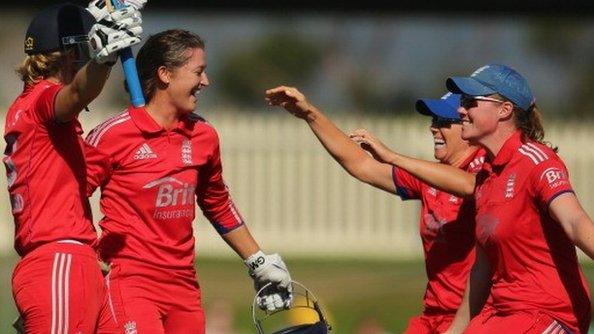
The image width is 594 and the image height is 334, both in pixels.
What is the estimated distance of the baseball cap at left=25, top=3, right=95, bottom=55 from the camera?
242 inches

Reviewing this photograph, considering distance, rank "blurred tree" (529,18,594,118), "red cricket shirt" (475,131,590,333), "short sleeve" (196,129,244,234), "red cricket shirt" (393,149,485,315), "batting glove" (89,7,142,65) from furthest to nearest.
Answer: "blurred tree" (529,18,594,118), "red cricket shirt" (393,149,485,315), "short sleeve" (196,129,244,234), "red cricket shirt" (475,131,590,333), "batting glove" (89,7,142,65)

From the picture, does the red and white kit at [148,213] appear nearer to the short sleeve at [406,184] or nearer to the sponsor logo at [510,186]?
the short sleeve at [406,184]

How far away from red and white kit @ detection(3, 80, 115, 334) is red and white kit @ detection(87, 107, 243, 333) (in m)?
0.54

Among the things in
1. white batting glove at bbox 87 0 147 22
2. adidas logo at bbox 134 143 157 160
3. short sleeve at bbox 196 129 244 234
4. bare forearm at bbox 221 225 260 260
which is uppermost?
white batting glove at bbox 87 0 147 22

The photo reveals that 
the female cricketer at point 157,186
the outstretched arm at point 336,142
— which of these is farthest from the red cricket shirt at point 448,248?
the female cricketer at point 157,186

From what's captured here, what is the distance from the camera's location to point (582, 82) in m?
24.5

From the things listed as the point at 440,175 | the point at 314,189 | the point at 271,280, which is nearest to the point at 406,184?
the point at 440,175

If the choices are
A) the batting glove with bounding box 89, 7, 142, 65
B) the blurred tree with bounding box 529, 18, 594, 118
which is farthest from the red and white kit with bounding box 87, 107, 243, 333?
the blurred tree with bounding box 529, 18, 594, 118

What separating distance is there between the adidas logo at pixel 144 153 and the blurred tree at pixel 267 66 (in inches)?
691

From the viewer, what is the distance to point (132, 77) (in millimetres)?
6410

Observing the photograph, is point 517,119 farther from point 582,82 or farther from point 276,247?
point 582,82

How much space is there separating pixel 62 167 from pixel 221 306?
7.29 meters

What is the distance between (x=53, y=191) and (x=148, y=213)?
757 mm

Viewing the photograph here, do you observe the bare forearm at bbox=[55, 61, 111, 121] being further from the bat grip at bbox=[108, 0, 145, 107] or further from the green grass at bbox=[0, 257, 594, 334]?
the green grass at bbox=[0, 257, 594, 334]
